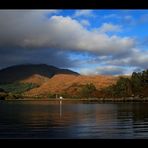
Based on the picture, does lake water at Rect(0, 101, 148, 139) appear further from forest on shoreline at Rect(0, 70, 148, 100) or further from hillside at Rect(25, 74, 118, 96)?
hillside at Rect(25, 74, 118, 96)

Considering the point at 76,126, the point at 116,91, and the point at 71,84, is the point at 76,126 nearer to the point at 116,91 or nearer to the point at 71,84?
the point at 116,91

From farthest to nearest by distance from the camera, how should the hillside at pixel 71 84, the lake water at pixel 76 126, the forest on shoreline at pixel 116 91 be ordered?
the hillside at pixel 71 84 → the forest on shoreline at pixel 116 91 → the lake water at pixel 76 126

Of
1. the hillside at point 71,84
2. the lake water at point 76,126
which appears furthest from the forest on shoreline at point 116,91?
the lake water at point 76,126

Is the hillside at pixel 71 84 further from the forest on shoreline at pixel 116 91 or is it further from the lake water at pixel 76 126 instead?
the lake water at pixel 76 126

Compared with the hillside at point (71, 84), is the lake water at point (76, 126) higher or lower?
lower

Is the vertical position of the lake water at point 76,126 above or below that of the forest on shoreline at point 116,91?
below

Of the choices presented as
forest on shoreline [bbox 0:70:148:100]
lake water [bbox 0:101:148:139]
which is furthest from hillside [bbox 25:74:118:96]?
lake water [bbox 0:101:148:139]

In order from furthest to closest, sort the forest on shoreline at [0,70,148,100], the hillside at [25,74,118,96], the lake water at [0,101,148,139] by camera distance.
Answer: the hillside at [25,74,118,96], the forest on shoreline at [0,70,148,100], the lake water at [0,101,148,139]

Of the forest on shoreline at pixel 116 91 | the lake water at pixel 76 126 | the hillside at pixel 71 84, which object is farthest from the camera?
→ the hillside at pixel 71 84

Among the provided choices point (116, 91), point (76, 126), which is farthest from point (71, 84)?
point (76, 126)

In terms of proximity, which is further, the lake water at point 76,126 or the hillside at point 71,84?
the hillside at point 71,84

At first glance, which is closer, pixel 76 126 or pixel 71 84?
pixel 76 126
